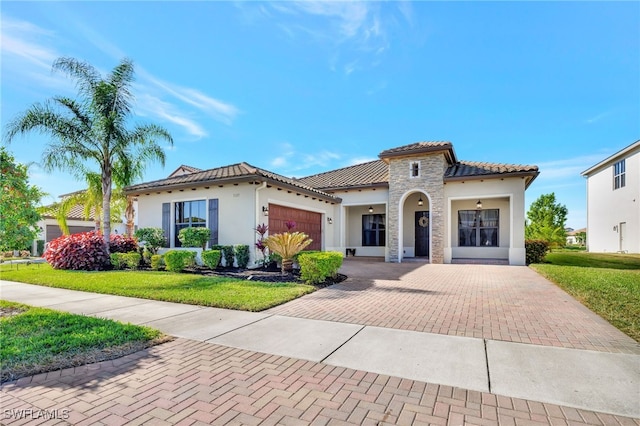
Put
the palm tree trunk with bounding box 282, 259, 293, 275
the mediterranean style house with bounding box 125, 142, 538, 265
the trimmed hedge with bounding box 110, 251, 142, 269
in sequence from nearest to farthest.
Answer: the palm tree trunk with bounding box 282, 259, 293, 275 < the trimmed hedge with bounding box 110, 251, 142, 269 < the mediterranean style house with bounding box 125, 142, 538, 265

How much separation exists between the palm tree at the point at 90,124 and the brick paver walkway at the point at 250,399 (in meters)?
12.1

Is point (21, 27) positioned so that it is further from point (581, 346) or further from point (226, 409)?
point (581, 346)

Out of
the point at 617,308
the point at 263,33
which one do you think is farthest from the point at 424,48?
→ the point at 617,308

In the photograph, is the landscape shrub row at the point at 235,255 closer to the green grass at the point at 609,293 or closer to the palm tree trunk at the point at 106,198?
the palm tree trunk at the point at 106,198

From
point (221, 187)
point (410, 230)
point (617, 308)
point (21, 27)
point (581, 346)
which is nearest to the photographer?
point (581, 346)

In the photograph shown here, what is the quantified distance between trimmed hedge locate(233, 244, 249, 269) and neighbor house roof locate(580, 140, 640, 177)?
2372 cm

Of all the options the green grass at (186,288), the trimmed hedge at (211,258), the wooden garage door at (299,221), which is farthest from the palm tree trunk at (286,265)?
the trimmed hedge at (211,258)

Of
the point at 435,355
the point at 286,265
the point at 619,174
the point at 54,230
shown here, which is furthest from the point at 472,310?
the point at 54,230

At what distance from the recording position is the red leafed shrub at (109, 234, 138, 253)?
13977 millimetres

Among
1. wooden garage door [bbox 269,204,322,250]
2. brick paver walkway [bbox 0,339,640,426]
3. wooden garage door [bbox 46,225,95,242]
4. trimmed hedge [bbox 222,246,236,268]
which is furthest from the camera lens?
wooden garage door [bbox 46,225,95,242]

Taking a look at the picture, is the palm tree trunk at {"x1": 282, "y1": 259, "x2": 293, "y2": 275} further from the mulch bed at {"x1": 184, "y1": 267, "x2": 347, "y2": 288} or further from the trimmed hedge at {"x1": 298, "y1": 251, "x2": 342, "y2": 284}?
the trimmed hedge at {"x1": 298, "y1": 251, "x2": 342, "y2": 284}

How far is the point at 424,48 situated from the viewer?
12.6m

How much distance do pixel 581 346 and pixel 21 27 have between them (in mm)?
13404

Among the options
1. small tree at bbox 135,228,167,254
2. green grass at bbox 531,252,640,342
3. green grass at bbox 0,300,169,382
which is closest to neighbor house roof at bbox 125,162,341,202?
small tree at bbox 135,228,167,254
